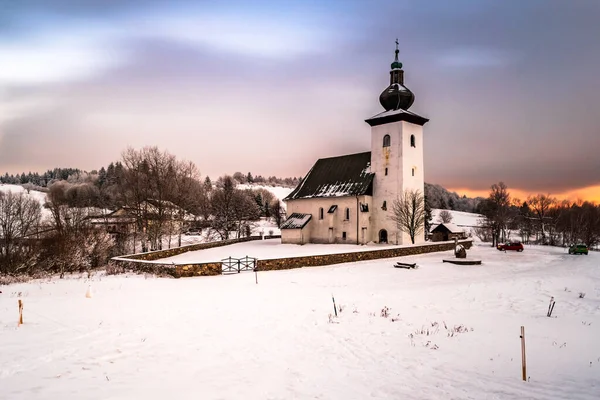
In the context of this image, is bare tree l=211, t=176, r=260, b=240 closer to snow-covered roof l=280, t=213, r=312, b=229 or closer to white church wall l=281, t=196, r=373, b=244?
snow-covered roof l=280, t=213, r=312, b=229

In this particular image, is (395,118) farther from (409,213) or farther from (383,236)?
(383,236)

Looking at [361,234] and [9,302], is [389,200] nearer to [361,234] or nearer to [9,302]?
[361,234]

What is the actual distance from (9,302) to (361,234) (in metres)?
32.8

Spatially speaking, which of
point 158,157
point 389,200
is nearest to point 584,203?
point 389,200

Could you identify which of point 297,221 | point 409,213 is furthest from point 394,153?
point 297,221

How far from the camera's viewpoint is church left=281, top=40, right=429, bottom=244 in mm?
42531

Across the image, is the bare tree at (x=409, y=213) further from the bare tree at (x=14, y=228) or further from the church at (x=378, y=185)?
the bare tree at (x=14, y=228)

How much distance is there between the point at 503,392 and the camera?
755 cm

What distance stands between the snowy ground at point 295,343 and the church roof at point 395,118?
2590cm

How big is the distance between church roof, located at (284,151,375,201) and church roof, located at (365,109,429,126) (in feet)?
14.9

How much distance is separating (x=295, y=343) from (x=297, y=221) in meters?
36.7

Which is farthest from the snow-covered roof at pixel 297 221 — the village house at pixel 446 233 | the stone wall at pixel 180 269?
the stone wall at pixel 180 269

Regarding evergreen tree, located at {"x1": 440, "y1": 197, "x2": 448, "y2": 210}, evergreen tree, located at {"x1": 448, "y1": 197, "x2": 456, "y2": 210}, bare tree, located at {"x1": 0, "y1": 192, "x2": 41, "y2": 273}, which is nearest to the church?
bare tree, located at {"x1": 0, "y1": 192, "x2": 41, "y2": 273}

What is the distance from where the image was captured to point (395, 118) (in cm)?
4266
